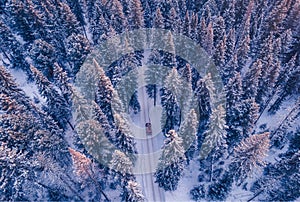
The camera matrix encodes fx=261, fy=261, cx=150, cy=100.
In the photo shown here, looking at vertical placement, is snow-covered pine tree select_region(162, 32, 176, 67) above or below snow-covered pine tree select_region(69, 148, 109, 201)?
above

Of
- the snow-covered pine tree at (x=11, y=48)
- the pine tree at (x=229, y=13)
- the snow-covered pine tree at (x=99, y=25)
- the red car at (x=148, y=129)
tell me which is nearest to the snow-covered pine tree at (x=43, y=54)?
the snow-covered pine tree at (x=11, y=48)

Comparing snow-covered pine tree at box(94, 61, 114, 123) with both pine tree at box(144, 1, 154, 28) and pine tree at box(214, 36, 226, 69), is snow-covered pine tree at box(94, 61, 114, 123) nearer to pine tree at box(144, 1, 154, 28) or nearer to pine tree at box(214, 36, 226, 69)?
pine tree at box(214, 36, 226, 69)

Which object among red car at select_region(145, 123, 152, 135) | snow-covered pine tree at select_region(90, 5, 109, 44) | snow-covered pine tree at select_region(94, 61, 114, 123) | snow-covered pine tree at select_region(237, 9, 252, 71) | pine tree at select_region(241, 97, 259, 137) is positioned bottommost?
pine tree at select_region(241, 97, 259, 137)

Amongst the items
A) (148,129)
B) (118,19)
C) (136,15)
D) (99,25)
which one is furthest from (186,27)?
(148,129)

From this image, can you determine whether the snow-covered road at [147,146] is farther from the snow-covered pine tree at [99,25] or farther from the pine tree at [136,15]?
the snow-covered pine tree at [99,25]

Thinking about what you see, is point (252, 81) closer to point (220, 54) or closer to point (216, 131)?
point (220, 54)

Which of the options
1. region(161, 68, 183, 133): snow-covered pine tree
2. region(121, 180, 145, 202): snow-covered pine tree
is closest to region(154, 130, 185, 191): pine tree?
region(121, 180, 145, 202): snow-covered pine tree

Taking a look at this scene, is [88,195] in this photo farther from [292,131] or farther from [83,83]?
[292,131]
